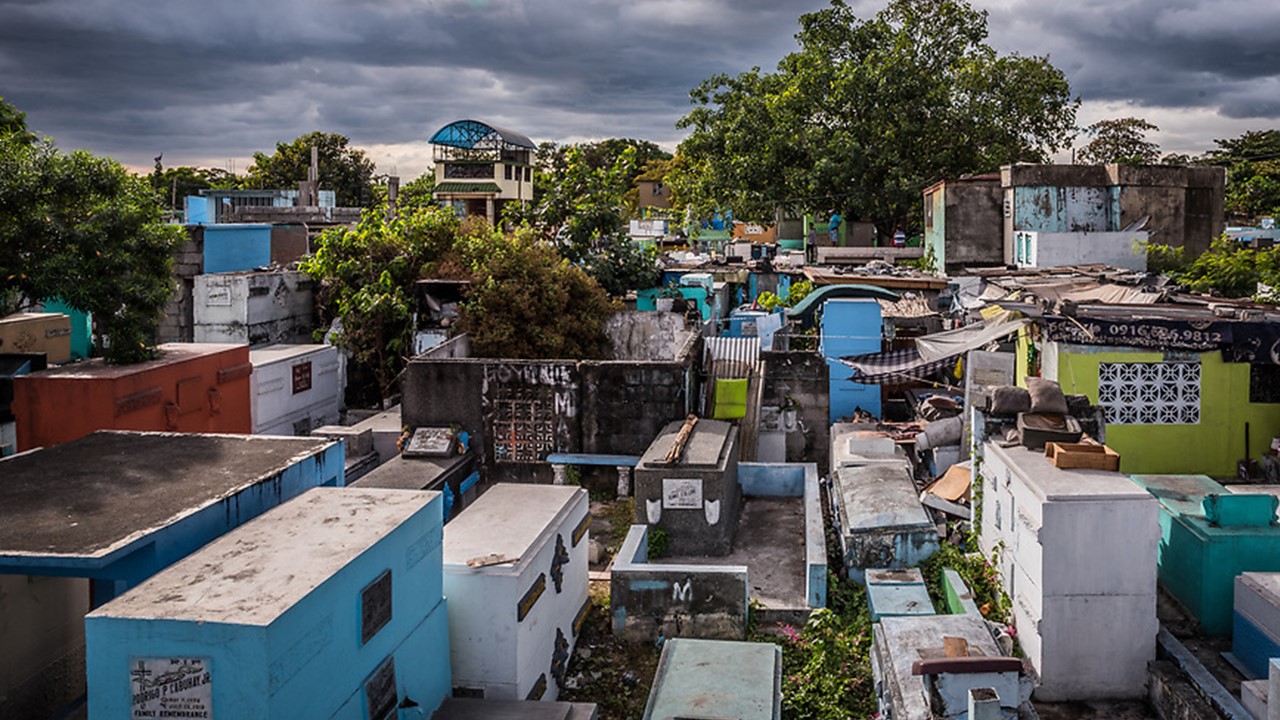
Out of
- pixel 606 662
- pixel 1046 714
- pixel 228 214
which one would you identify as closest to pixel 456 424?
pixel 606 662

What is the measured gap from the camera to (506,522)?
31.1 ft

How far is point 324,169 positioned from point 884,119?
3281 centimetres

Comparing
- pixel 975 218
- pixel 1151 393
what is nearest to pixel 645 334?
pixel 1151 393

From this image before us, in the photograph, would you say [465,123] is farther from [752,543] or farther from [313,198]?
[752,543]

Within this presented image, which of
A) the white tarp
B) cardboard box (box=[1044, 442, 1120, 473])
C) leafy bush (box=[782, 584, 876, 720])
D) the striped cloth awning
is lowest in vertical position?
leafy bush (box=[782, 584, 876, 720])

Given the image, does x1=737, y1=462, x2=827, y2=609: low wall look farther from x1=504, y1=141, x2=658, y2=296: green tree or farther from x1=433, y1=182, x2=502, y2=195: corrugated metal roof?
x1=433, y1=182, x2=502, y2=195: corrugated metal roof

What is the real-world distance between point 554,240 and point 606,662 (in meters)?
14.5

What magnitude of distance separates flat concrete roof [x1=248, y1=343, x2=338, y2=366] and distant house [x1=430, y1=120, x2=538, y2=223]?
1188 inches

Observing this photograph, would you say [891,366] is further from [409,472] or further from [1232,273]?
[1232,273]

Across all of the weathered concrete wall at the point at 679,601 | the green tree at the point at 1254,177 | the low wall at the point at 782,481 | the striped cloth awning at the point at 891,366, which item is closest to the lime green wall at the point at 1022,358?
the striped cloth awning at the point at 891,366

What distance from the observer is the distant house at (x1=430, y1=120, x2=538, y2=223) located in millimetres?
48875

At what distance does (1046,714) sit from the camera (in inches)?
342

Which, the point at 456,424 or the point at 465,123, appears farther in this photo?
the point at 465,123

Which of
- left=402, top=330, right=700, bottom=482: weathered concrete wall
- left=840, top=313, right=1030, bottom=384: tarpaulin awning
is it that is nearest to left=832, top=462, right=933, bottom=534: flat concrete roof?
left=840, top=313, right=1030, bottom=384: tarpaulin awning
